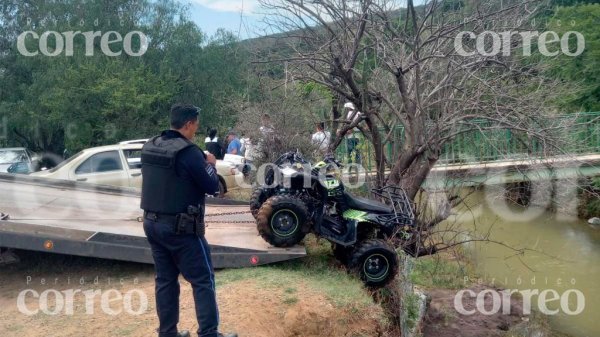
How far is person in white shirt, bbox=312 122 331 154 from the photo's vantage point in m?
11.9

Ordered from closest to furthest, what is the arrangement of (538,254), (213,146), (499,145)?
(499,145) < (538,254) < (213,146)

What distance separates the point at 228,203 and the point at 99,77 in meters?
15.8

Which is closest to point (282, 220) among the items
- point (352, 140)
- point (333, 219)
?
point (333, 219)

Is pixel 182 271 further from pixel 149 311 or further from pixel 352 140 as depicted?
pixel 352 140

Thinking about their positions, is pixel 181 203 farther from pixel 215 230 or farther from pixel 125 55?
pixel 125 55

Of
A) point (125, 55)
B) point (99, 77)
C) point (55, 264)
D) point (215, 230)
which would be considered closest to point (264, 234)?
point (215, 230)

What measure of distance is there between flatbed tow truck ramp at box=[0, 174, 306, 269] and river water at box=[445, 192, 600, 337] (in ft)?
13.7

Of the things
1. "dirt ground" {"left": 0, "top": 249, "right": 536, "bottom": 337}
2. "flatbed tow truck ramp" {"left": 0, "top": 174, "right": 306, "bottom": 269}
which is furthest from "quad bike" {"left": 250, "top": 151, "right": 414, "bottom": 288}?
"dirt ground" {"left": 0, "top": 249, "right": 536, "bottom": 337}

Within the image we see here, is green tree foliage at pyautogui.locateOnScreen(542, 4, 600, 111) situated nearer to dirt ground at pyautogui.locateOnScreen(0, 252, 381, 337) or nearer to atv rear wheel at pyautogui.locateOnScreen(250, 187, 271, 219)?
atv rear wheel at pyautogui.locateOnScreen(250, 187, 271, 219)

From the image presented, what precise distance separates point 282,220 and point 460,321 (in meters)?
3.82

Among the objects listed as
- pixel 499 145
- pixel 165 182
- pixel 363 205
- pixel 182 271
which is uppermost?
pixel 499 145

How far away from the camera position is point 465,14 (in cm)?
907

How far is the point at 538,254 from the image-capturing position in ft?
44.3

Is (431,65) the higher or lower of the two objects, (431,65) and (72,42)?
the lower
